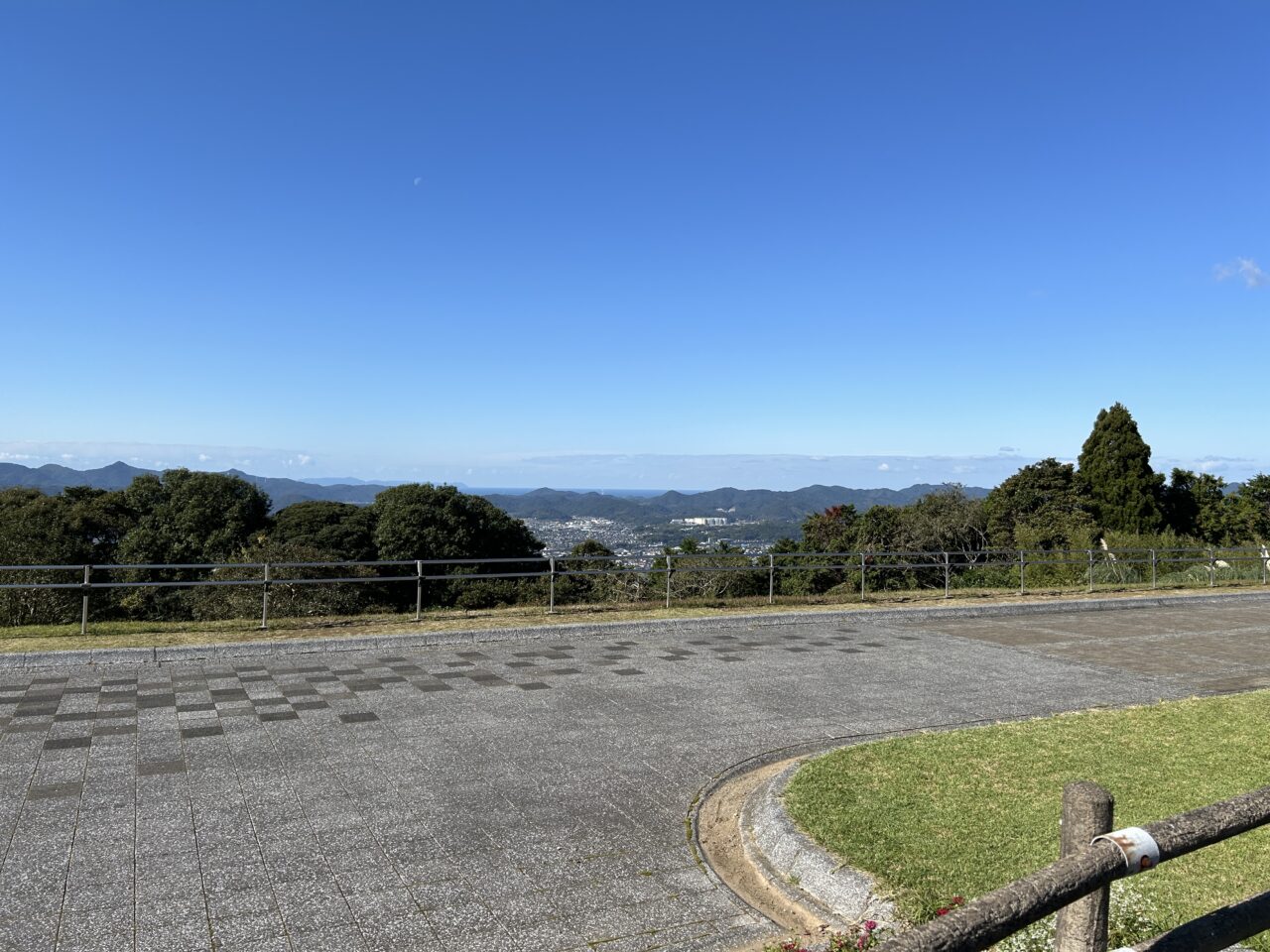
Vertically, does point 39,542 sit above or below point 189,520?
below

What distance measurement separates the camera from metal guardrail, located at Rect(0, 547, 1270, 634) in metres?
11.4

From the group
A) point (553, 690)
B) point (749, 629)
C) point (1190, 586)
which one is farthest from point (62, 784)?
point (1190, 586)

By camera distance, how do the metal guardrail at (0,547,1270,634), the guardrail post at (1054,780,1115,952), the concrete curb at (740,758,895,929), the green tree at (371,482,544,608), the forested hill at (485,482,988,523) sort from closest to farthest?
the guardrail post at (1054,780,1115,952) → the concrete curb at (740,758,895,929) → the metal guardrail at (0,547,1270,634) → the green tree at (371,482,544,608) → the forested hill at (485,482,988,523)

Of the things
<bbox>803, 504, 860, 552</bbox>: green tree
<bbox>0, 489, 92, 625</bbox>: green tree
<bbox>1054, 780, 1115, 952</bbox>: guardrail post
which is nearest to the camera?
<bbox>1054, 780, 1115, 952</bbox>: guardrail post

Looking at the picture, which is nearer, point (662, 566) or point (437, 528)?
point (662, 566)

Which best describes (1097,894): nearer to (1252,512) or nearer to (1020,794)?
(1020,794)

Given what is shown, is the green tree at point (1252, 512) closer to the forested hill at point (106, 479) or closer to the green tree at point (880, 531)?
the green tree at point (880, 531)

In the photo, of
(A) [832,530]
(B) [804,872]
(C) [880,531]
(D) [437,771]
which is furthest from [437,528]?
(B) [804,872]

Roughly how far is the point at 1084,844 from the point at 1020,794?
3265mm

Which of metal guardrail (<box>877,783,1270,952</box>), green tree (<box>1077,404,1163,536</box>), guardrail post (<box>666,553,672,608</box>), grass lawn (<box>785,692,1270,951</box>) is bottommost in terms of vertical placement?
grass lawn (<box>785,692,1270,951</box>)

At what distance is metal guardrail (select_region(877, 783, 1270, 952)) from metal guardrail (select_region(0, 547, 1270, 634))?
32.0ft

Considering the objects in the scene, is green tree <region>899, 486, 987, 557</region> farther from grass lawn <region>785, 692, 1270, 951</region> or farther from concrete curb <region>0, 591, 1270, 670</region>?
grass lawn <region>785, 692, 1270, 951</region>

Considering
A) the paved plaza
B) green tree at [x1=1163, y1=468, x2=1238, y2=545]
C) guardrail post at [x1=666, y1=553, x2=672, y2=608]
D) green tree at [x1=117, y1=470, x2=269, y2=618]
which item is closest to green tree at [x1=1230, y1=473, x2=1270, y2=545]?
green tree at [x1=1163, y1=468, x2=1238, y2=545]

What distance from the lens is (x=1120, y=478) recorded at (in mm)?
30000
